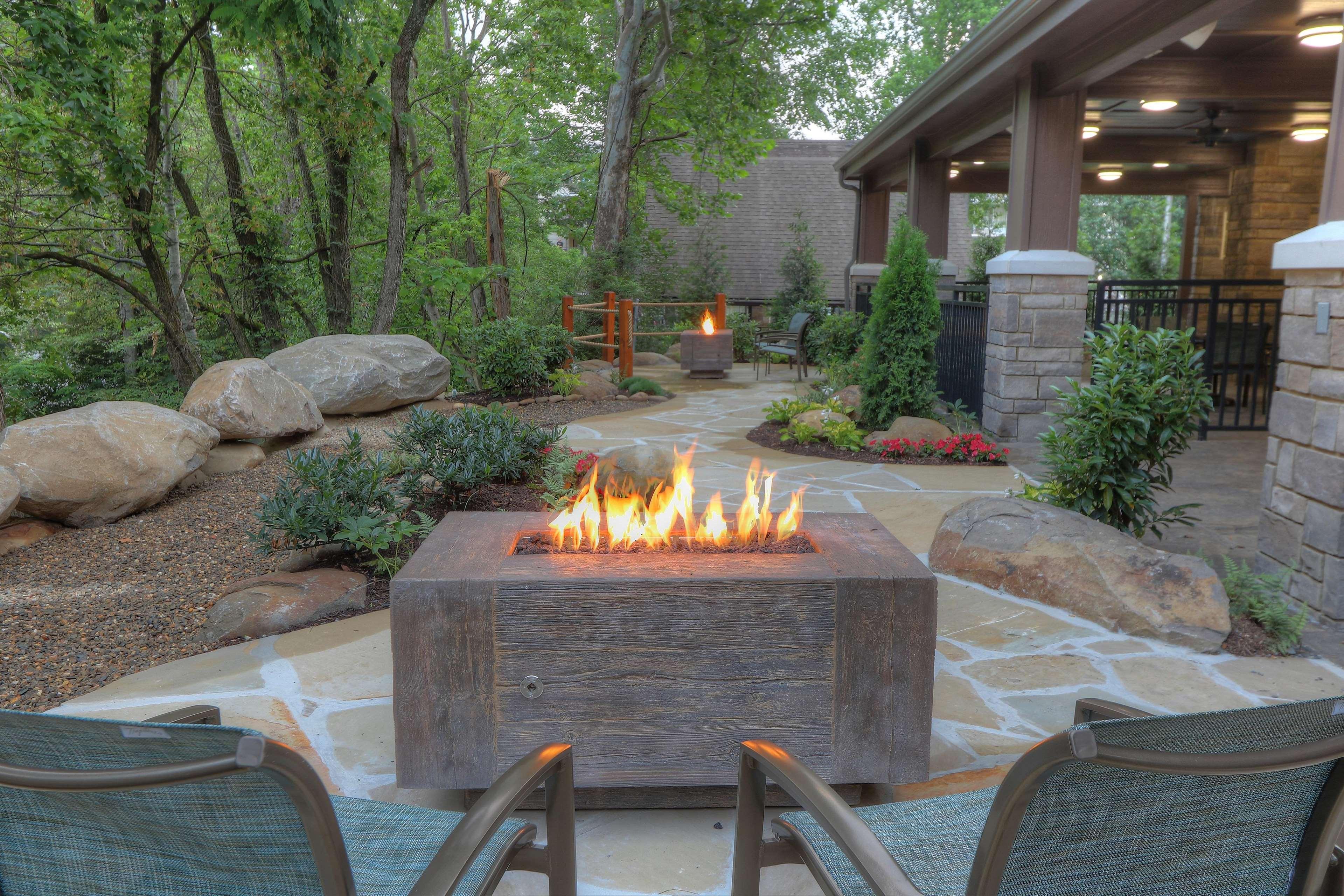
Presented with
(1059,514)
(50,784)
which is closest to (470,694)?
(50,784)

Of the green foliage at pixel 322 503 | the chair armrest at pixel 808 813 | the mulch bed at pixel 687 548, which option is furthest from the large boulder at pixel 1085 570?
the green foliage at pixel 322 503

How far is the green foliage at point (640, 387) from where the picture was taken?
11094 mm

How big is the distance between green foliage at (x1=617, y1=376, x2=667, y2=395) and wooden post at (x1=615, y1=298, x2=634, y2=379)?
0.27 meters

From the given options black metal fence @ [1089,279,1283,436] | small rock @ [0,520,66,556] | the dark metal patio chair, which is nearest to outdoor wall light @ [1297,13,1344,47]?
black metal fence @ [1089,279,1283,436]

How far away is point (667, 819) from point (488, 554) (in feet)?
2.81

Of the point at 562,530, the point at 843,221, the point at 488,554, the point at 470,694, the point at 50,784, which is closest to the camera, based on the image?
the point at 50,784

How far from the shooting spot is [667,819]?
2506 mm

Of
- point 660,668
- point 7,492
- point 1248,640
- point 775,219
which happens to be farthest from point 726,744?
point 775,219

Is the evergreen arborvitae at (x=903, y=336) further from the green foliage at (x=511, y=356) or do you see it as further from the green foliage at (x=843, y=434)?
→ the green foliage at (x=511, y=356)

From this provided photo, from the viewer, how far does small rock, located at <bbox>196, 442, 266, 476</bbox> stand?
665 centimetres

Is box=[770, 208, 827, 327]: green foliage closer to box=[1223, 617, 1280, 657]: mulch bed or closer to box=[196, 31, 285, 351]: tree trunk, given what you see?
box=[196, 31, 285, 351]: tree trunk

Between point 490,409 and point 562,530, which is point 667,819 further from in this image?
point 490,409

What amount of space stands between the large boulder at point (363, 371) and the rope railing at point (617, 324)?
2.29m

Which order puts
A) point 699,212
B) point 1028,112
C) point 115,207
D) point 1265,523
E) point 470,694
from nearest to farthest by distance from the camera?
point 470,694 < point 1265,523 < point 1028,112 < point 115,207 < point 699,212
